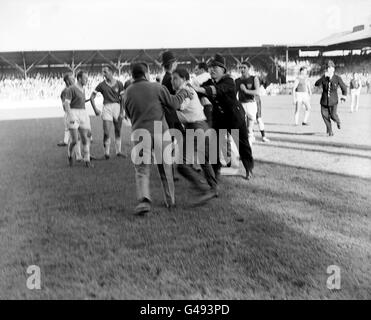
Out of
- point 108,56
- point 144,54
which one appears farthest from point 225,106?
point 108,56

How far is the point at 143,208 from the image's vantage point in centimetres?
578

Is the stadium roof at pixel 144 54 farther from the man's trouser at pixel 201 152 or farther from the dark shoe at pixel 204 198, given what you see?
the dark shoe at pixel 204 198

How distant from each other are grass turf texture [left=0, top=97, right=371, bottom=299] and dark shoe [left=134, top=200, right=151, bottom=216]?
0.38 ft

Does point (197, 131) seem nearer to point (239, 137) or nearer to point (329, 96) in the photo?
point (239, 137)

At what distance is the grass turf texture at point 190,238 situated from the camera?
3.75 meters

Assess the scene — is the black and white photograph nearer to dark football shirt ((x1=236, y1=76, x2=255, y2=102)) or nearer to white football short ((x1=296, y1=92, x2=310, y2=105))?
dark football shirt ((x1=236, y1=76, x2=255, y2=102))

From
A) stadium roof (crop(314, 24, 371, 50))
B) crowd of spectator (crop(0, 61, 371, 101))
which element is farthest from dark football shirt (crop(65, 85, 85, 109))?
stadium roof (crop(314, 24, 371, 50))

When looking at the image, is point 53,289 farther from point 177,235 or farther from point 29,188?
point 29,188

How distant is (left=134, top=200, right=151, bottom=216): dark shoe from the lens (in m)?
5.78

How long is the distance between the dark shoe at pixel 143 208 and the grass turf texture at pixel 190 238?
0.38 ft

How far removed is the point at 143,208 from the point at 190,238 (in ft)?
3.61

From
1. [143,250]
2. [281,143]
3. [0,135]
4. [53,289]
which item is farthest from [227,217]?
[0,135]

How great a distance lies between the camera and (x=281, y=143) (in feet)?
38.3
